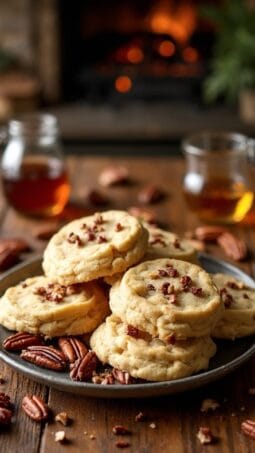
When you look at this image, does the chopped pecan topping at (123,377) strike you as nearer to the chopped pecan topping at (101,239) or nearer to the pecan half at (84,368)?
the pecan half at (84,368)

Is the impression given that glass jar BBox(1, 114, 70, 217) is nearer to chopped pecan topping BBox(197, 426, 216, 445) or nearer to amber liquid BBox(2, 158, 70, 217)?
amber liquid BBox(2, 158, 70, 217)

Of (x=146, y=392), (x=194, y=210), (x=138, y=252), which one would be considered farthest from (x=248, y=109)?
(x=146, y=392)

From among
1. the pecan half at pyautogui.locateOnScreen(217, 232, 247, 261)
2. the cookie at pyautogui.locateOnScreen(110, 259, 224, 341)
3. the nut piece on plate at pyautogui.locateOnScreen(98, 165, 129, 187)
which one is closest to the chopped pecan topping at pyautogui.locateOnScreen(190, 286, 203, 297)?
the cookie at pyautogui.locateOnScreen(110, 259, 224, 341)

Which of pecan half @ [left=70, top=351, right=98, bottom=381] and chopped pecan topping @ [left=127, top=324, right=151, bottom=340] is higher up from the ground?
chopped pecan topping @ [left=127, top=324, right=151, bottom=340]

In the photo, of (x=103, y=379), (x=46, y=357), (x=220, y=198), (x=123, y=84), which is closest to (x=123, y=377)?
(x=103, y=379)

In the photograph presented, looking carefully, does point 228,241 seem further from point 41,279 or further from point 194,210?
point 41,279

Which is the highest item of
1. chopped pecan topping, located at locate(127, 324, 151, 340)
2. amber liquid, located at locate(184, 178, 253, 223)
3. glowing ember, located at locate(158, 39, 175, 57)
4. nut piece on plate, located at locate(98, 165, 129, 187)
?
chopped pecan topping, located at locate(127, 324, 151, 340)
